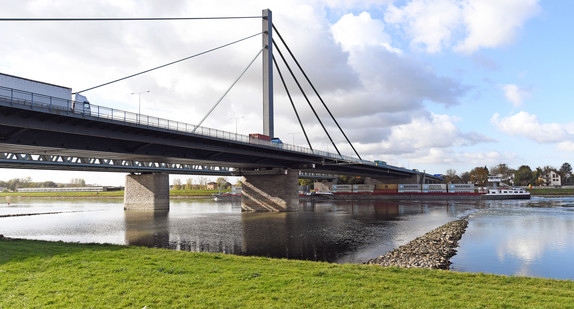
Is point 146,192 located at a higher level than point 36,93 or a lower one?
lower

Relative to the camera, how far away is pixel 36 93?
27625 millimetres

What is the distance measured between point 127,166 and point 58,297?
189 ft

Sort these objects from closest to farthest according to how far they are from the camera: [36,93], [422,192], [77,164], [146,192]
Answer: [36,93] → [77,164] → [146,192] → [422,192]

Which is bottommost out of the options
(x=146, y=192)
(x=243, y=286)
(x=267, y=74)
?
(x=243, y=286)

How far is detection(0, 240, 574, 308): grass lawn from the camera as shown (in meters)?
9.00

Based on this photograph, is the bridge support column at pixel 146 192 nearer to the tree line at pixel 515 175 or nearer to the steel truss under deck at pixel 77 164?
the steel truss under deck at pixel 77 164

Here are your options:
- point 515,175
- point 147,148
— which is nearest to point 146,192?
point 147,148

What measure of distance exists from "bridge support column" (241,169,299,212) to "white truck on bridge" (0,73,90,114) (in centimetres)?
3846

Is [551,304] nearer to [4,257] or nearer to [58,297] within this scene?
[58,297]

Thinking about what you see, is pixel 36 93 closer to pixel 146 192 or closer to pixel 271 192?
pixel 271 192

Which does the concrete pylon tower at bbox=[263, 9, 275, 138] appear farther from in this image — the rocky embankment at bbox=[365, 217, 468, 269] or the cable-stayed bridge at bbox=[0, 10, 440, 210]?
the rocky embankment at bbox=[365, 217, 468, 269]

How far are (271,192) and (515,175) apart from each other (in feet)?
484

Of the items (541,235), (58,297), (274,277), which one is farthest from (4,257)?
(541,235)

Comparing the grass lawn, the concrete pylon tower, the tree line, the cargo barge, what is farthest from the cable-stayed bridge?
the tree line
